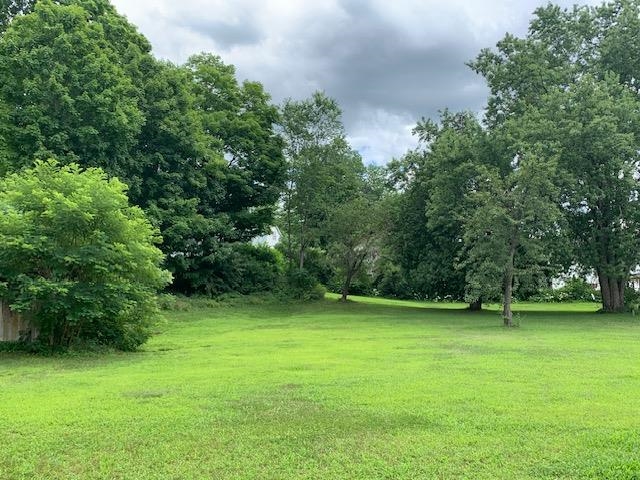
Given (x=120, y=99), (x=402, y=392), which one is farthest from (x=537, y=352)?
(x=120, y=99)

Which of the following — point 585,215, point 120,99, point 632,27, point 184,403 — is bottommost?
point 184,403

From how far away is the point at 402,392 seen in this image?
834 cm

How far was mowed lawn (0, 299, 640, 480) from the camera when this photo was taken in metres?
5.34

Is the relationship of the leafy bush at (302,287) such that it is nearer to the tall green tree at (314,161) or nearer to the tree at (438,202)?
the tall green tree at (314,161)

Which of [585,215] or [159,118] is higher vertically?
[159,118]

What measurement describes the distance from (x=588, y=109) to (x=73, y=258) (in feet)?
75.8

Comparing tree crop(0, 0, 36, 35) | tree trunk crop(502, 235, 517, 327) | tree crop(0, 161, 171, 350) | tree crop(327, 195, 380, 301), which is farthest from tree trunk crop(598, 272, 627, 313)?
tree crop(0, 0, 36, 35)

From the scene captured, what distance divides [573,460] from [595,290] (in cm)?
4934

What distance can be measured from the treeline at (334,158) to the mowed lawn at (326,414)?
12.2 meters

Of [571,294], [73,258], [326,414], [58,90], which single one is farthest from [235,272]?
[571,294]

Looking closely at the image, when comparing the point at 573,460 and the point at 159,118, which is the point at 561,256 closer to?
the point at 159,118

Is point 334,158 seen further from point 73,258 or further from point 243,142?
point 73,258

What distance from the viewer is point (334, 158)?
3866 centimetres

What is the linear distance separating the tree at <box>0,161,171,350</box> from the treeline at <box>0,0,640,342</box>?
10.8 metres
